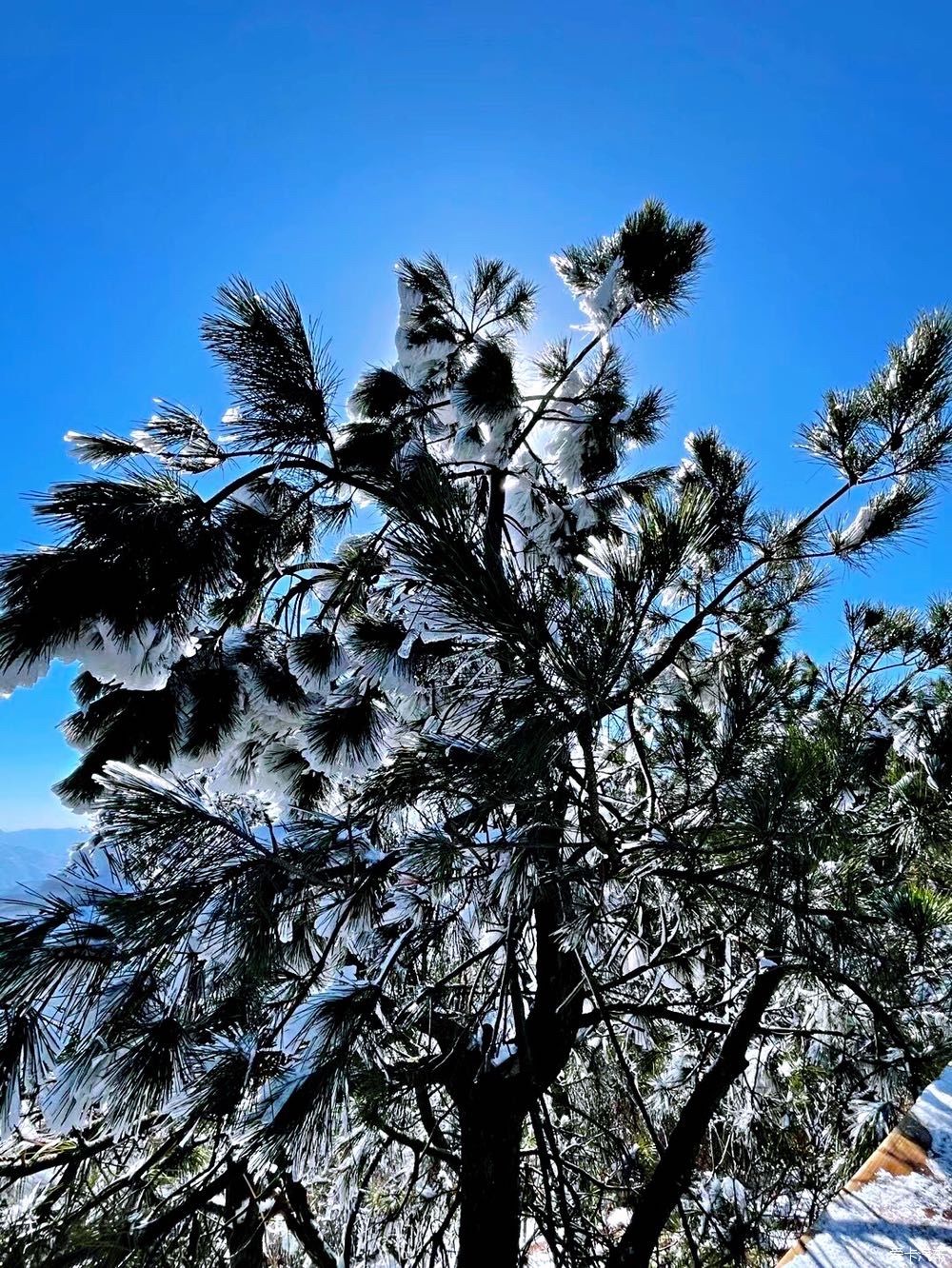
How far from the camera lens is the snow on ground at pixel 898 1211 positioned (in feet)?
3.07

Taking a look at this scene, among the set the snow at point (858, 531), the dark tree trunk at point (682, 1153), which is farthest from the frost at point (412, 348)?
the dark tree trunk at point (682, 1153)

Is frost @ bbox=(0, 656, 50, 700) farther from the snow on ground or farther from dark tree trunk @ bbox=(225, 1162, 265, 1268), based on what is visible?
the snow on ground

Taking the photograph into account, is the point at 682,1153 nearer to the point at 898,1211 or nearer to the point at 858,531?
the point at 898,1211

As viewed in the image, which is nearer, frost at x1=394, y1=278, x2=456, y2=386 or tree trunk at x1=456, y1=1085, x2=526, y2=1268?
tree trunk at x1=456, y1=1085, x2=526, y2=1268

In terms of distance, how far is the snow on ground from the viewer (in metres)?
0.94

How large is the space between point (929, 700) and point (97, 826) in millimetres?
2774

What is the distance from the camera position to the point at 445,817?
171 centimetres

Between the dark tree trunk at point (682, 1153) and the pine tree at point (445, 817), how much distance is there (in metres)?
0.02

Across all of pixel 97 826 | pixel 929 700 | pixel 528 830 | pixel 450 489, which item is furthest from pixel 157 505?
pixel 929 700

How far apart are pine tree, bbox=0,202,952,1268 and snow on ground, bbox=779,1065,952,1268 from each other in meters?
0.42

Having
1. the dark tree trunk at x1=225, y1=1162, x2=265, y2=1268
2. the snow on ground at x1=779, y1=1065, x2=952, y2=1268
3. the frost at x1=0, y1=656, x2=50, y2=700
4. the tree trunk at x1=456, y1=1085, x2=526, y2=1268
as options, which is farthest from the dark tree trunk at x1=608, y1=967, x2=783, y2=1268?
the frost at x1=0, y1=656, x2=50, y2=700

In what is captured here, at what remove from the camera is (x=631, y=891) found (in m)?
1.93

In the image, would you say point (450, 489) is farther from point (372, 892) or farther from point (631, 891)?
point (631, 891)

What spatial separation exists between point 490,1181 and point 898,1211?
1625 millimetres
